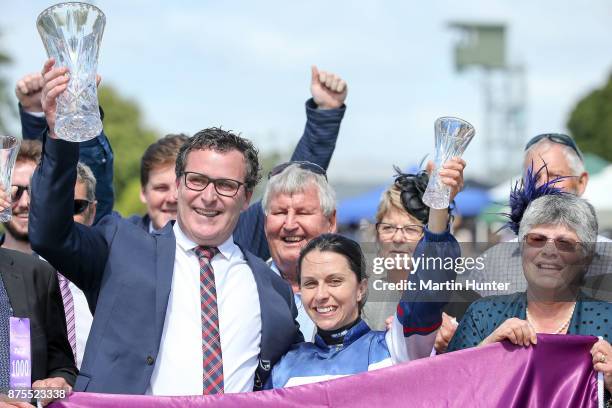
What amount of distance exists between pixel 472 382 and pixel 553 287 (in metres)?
0.50

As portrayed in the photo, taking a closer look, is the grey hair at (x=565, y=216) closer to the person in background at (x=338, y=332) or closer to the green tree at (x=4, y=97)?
the person in background at (x=338, y=332)

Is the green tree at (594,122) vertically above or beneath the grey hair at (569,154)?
above

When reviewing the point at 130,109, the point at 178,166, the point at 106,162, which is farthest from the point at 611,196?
the point at 130,109

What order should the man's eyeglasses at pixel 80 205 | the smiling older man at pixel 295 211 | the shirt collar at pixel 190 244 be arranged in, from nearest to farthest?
1. the shirt collar at pixel 190 244
2. the smiling older man at pixel 295 211
3. the man's eyeglasses at pixel 80 205

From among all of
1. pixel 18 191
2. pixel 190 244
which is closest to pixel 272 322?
pixel 190 244

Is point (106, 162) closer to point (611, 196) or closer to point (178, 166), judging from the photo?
point (178, 166)

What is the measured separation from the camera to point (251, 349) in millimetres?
4000

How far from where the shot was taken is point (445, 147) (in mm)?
3596

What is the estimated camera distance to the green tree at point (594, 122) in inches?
1655

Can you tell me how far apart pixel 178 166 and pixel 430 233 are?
1.20 m

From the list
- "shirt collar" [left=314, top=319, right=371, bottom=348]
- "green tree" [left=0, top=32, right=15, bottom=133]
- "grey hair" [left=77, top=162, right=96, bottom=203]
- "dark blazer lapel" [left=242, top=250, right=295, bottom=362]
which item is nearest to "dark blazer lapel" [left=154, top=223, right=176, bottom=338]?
"dark blazer lapel" [left=242, top=250, right=295, bottom=362]

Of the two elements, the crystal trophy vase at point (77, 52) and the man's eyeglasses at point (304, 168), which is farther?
the man's eyeglasses at point (304, 168)

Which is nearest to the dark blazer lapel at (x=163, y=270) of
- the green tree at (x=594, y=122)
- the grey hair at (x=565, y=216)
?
the grey hair at (x=565, y=216)

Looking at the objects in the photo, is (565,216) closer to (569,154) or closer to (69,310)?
(569,154)
